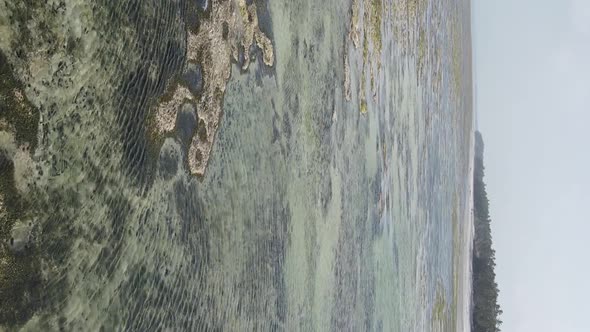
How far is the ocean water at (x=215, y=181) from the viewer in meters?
1.56

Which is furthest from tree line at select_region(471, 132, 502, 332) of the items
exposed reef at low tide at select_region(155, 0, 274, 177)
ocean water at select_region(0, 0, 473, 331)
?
exposed reef at low tide at select_region(155, 0, 274, 177)

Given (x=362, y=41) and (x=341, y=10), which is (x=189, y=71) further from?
(x=362, y=41)

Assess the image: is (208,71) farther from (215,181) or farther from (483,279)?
(483,279)

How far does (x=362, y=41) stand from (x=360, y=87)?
34 cm

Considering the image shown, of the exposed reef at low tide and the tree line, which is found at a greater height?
the tree line

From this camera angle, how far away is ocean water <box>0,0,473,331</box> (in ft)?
5.12

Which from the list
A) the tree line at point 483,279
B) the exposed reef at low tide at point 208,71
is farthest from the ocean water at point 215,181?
the tree line at point 483,279

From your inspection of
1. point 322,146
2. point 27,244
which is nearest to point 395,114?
point 322,146

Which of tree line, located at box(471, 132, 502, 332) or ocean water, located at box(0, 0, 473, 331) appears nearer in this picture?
ocean water, located at box(0, 0, 473, 331)

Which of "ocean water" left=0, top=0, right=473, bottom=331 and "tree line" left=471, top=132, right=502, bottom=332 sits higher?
"tree line" left=471, top=132, right=502, bottom=332

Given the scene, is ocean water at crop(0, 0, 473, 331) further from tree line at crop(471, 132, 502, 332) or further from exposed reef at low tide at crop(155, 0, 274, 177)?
tree line at crop(471, 132, 502, 332)

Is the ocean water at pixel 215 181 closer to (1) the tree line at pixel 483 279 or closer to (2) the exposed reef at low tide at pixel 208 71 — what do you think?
(2) the exposed reef at low tide at pixel 208 71

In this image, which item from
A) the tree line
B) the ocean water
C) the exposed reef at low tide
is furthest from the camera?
the tree line

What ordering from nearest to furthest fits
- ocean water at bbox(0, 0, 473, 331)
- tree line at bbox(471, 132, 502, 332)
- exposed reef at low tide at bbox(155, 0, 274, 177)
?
ocean water at bbox(0, 0, 473, 331)
exposed reef at low tide at bbox(155, 0, 274, 177)
tree line at bbox(471, 132, 502, 332)
